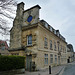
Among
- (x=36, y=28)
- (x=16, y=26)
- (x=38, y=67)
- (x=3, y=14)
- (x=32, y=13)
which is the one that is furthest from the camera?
(x=16, y=26)

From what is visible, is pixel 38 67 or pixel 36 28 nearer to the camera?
pixel 38 67

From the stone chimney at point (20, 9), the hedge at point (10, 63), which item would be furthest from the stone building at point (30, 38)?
the hedge at point (10, 63)

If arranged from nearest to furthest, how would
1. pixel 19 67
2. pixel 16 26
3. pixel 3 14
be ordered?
pixel 3 14, pixel 19 67, pixel 16 26

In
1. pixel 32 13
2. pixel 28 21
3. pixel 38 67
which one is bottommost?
pixel 38 67

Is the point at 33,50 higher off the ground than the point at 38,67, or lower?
higher

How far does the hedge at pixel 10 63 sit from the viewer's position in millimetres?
9989

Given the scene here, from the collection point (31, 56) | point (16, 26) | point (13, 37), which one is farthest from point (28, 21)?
point (31, 56)

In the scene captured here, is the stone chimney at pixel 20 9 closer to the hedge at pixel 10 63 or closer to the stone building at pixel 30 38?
the stone building at pixel 30 38

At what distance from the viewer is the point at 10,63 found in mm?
10781

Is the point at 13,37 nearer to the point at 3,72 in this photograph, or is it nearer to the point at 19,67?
the point at 19,67

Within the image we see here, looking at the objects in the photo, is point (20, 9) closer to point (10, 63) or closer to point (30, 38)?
point (30, 38)

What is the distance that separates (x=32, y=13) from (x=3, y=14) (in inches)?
341

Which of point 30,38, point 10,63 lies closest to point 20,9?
point 30,38

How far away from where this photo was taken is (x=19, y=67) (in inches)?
474
